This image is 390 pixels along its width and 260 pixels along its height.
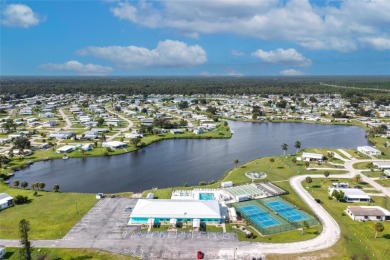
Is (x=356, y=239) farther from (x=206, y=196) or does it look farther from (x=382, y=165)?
(x=382, y=165)

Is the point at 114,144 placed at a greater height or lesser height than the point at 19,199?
greater

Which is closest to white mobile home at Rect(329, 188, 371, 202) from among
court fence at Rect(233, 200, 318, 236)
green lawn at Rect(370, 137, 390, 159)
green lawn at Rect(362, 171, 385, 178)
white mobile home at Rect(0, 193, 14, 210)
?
court fence at Rect(233, 200, 318, 236)

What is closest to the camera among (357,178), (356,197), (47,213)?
(47,213)

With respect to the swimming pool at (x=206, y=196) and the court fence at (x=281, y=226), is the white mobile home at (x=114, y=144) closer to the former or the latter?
the swimming pool at (x=206, y=196)

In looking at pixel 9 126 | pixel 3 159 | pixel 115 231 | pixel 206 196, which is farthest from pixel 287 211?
pixel 9 126

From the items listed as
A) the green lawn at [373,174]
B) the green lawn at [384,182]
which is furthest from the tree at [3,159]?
the green lawn at [384,182]

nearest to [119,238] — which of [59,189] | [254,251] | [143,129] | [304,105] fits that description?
[254,251]

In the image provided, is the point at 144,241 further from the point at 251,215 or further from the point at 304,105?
the point at 304,105

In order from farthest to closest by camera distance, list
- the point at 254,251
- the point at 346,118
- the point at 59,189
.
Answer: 1. the point at 346,118
2. the point at 59,189
3. the point at 254,251
